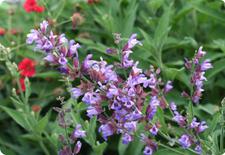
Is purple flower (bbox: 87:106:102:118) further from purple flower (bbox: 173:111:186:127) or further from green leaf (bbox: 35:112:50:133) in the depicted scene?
green leaf (bbox: 35:112:50:133)

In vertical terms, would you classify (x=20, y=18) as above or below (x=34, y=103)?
above

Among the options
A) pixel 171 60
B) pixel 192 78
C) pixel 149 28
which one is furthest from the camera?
pixel 149 28

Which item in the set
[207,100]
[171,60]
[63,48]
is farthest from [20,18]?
[63,48]

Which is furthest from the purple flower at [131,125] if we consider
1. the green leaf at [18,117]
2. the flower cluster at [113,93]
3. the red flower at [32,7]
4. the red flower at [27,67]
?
the red flower at [32,7]

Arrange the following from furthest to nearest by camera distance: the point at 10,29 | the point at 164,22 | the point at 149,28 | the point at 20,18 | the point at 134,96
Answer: the point at 20,18
the point at 10,29
the point at 149,28
the point at 164,22
the point at 134,96

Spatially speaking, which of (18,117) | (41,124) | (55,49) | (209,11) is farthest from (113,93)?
(209,11)

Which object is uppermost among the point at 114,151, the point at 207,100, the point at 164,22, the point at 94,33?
the point at 164,22

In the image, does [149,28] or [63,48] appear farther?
[149,28]

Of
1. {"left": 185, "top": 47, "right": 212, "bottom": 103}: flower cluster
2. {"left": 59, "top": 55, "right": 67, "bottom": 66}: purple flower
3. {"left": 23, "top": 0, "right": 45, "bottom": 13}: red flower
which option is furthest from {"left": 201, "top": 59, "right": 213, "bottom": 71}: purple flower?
{"left": 23, "top": 0, "right": 45, "bottom": 13}: red flower

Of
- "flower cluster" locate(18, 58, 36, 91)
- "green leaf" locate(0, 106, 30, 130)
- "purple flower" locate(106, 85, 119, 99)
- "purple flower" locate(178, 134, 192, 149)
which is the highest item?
"purple flower" locate(106, 85, 119, 99)

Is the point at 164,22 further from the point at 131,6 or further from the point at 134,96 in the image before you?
the point at 134,96

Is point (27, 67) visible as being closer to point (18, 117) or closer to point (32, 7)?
point (32, 7)
